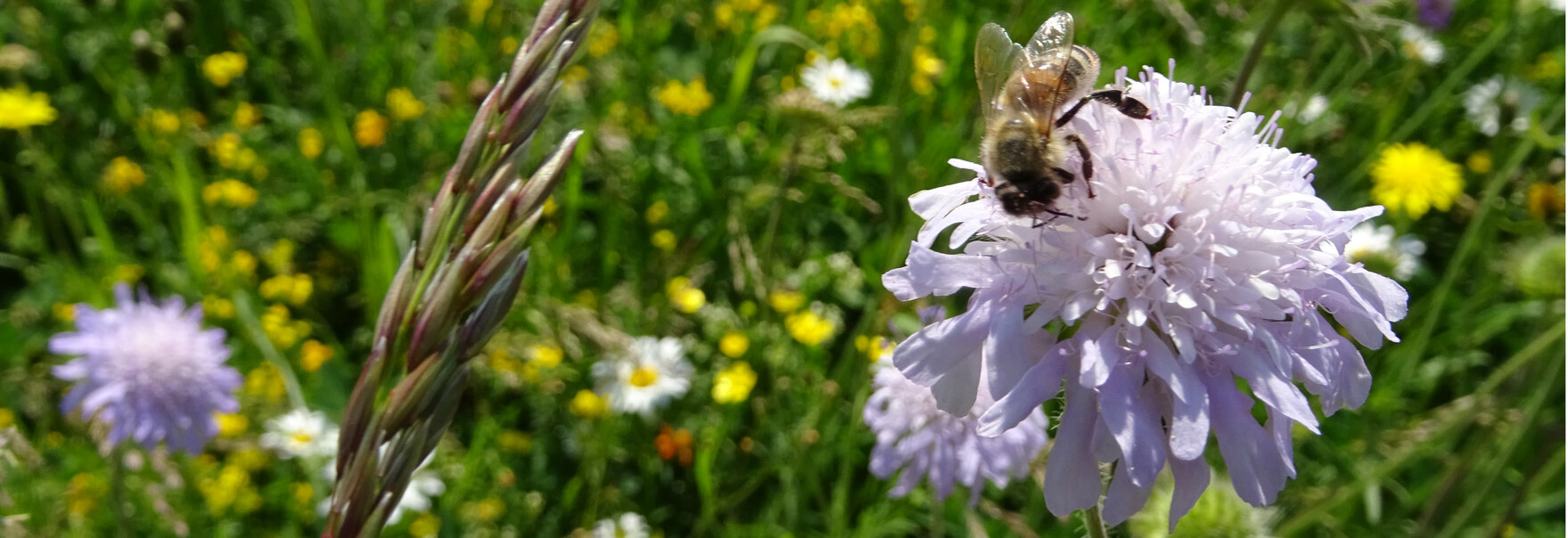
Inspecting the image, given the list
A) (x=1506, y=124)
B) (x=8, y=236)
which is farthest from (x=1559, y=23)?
(x=8, y=236)

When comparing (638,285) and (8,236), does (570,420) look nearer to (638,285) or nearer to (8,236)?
(638,285)

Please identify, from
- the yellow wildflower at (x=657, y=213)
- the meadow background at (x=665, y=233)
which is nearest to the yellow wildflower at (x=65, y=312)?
the meadow background at (x=665, y=233)

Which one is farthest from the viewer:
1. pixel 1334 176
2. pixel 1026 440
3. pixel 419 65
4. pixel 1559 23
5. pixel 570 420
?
pixel 1559 23

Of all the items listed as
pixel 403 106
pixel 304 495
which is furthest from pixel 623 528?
pixel 403 106

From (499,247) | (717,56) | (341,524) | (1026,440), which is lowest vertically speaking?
(717,56)

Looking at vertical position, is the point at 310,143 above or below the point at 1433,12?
below

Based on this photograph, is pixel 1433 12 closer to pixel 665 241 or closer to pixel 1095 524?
pixel 665 241

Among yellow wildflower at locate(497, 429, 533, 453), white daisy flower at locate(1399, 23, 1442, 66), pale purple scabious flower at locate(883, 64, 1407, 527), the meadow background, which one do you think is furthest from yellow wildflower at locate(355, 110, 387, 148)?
white daisy flower at locate(1399, 23, 1442, 66)
